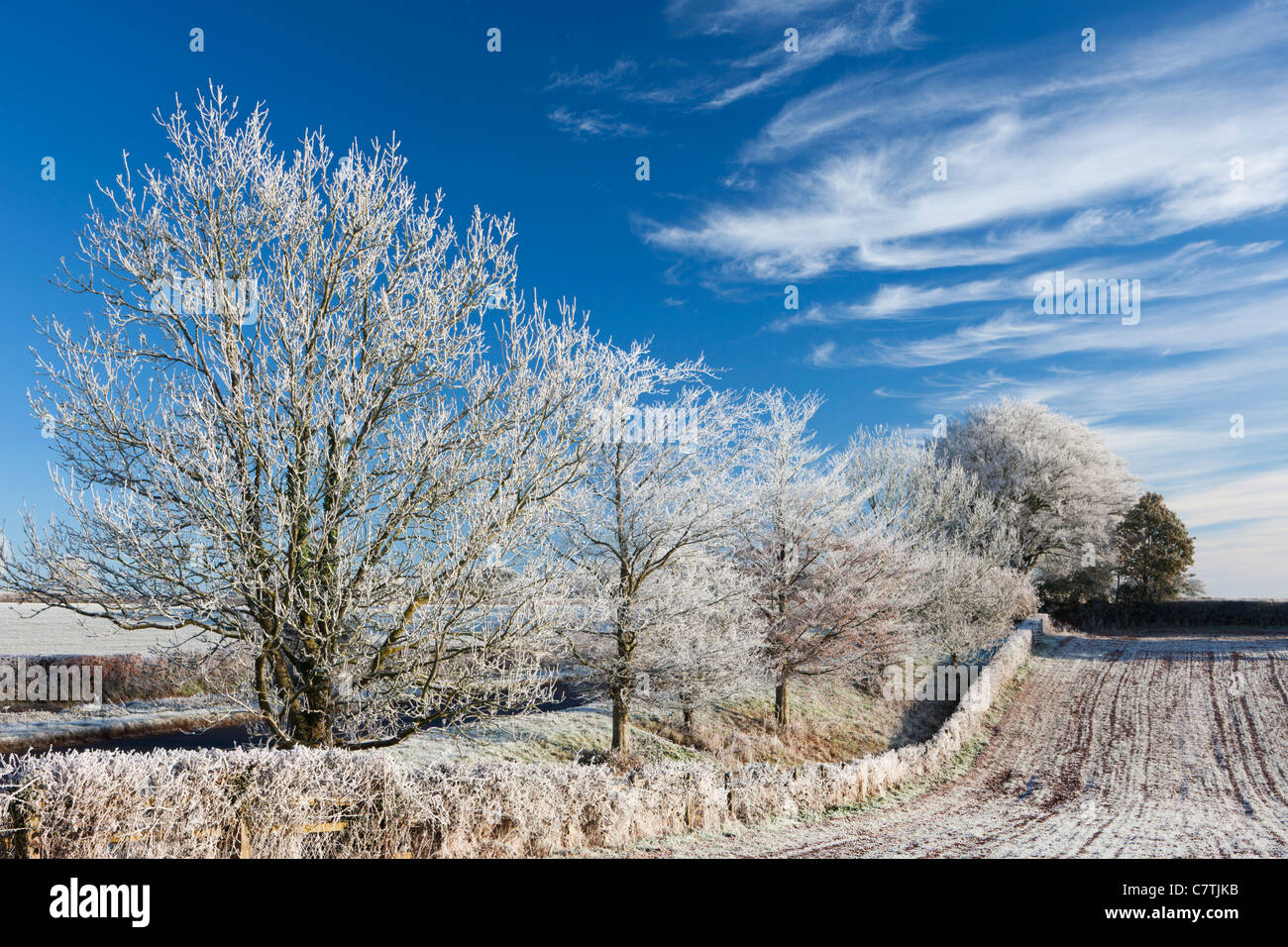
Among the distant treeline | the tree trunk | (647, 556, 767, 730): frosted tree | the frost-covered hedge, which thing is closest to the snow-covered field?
the tree trunk

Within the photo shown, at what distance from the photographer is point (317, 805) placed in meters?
7.81

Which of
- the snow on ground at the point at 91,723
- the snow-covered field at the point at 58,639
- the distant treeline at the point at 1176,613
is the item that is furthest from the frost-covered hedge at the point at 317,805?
the distant treeline at the point at 1176,613

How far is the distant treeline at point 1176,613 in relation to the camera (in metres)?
45.2

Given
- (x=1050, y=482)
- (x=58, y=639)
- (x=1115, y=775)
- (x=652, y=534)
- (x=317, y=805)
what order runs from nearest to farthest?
(x=317, y=805) → (x=652, y=534) → (x=1115, y=775) → (x=58, y=639) → (x=1050, y=482)

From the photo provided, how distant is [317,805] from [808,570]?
1814cm

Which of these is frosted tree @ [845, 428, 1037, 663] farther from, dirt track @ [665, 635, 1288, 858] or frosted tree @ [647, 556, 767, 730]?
frosted tree @ [647, 556, 767, 730]

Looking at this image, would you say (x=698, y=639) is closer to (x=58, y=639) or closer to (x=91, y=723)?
(x=91, y=723)

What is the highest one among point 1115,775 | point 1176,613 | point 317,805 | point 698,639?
point 698,639

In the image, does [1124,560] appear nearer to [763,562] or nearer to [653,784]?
[763,562]

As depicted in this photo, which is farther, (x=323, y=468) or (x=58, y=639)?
(x=58, y=639)

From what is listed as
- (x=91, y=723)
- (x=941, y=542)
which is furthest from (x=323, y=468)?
(x=941, y=542)

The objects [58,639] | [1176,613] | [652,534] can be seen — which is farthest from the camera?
[1176,613]

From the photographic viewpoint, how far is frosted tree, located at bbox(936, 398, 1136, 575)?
159ft

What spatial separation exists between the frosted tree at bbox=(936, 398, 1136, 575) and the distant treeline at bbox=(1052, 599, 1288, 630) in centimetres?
387
